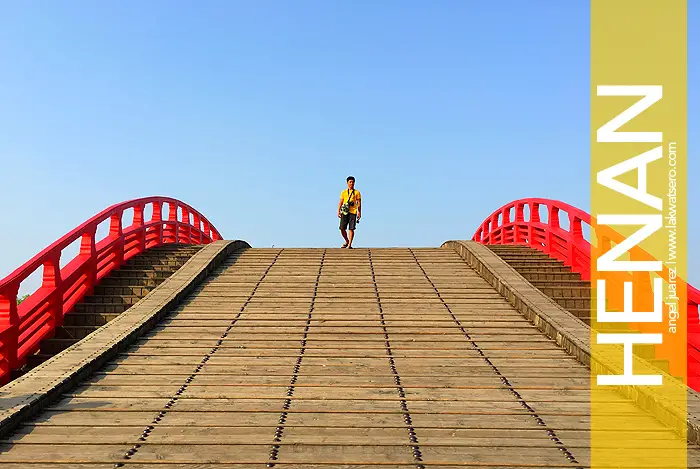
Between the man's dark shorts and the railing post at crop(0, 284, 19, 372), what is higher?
the man's dark shorts

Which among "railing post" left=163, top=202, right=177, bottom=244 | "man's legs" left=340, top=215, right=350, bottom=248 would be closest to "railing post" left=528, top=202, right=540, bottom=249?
"man's legs" left=340, top=215, right=350, bottom=248

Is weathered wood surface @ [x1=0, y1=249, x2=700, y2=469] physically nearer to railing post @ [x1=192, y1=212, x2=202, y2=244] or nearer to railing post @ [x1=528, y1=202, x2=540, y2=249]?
railing post @ [x1=528, y1=202, x2=540, y2=249]

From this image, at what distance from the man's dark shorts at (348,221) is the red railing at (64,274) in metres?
4.26

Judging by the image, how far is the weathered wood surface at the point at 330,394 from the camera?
5.05 m

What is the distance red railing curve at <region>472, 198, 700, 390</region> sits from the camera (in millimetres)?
8922

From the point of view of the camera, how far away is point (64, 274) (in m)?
10.6

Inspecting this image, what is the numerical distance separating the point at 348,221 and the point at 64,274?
25.3ft

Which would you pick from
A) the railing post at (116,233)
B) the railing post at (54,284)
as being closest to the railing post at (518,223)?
the railing post at (116,233)

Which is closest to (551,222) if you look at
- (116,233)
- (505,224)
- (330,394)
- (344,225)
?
(505,224)

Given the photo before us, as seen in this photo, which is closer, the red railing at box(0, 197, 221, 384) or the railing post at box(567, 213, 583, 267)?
the red railing at box(0, 197, 221, 384)

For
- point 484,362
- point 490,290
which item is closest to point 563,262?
point 490,290

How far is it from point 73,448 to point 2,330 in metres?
3.90

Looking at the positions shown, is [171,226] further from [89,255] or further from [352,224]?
[89,255]

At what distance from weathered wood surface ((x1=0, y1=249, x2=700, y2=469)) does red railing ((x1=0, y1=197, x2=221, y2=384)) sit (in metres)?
1.77
